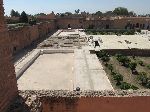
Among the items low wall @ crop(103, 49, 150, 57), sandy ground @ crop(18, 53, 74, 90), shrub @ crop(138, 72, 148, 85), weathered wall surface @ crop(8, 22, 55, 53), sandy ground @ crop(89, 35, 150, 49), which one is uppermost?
weathered wall surface @ crop(8, 22, 55, 53)

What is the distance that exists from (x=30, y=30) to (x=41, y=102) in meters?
17.3

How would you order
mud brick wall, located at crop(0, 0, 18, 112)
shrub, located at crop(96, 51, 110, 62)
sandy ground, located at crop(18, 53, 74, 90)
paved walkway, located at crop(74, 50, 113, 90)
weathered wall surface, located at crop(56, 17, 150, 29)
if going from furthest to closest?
weathered wall surface, located at crop(56, 17, 150, 29) → shrub, located at crop(96, 51, 110, 62) → sandy ground, located at crop(18, 53, 74, 90) → paved walkway, located at crop(74, 50, 113, 90) → mud brick wall, located at crop(0, 0, 18, 112)

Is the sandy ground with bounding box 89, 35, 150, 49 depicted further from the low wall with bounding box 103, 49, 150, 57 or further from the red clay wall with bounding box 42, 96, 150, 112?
the red clay wall with bounding box 42, 96, 150, 112

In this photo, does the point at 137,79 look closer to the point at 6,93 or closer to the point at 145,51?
the point at 145,51

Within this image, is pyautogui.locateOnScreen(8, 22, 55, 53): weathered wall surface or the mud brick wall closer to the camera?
the mud brick wall

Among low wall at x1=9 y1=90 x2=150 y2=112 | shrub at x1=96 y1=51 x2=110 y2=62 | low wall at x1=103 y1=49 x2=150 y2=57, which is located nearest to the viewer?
low wall at x1=9 y1=90 x2=150 y2=112

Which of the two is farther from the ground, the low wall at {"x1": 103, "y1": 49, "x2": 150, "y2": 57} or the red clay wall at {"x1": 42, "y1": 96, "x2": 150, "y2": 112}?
the red clay wall at {"x1": 42, "y1": 96, "x2": 150, "y2": 112}

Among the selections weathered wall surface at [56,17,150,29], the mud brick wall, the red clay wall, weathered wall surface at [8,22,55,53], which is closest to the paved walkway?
the red clay wall

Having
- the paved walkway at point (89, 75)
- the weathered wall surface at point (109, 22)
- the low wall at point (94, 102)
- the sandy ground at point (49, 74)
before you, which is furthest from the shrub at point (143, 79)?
the weathered wall surface at point (109, 22)

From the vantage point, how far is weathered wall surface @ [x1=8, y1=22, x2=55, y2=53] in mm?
19033

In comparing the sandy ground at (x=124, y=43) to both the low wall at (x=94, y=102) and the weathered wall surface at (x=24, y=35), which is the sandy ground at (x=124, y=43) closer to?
the weathered wall surface at (x=24, y=35)

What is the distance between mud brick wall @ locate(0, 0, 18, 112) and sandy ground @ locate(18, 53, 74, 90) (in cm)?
559

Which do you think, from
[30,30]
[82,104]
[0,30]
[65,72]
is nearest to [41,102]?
[82,104]

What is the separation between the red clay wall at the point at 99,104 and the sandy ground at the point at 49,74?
4.30 m
